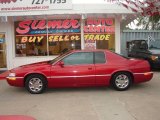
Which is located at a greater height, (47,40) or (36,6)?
(36,6)

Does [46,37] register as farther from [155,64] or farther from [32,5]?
[155,64]

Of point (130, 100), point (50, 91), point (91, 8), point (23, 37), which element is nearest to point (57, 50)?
point (23, 37)

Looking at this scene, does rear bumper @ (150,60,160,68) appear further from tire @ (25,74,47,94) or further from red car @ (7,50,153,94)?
tire @ (25,74,47,94)

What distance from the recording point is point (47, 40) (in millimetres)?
15422

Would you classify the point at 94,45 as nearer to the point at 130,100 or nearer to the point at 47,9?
the point at 47,9

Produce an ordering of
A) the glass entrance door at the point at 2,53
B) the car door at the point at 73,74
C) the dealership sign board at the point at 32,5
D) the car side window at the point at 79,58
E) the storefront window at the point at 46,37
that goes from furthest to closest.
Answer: the glass entrance door at the point at 2,53 < the storefront window at the point at 46,37 < the dealership sign board at the point at 32,5 < the car side window at the point at 79,58 < the car door at the point at 73,74

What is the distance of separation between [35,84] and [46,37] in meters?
6.03

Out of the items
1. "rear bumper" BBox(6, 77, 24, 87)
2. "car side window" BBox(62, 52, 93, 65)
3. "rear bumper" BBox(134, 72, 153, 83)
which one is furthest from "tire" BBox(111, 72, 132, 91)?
"rear bumper" BBox(6, 77, 24, 87)

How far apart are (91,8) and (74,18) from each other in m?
1.37

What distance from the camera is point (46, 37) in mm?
15398

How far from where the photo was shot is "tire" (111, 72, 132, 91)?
987 centimetres

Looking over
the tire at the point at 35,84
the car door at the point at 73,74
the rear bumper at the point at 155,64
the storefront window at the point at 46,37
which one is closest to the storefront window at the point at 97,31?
the storefront window at the point at 46,37

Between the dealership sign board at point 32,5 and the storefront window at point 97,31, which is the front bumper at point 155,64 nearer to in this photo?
the storefront window at point 97,31

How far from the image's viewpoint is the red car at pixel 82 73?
9.66 m
